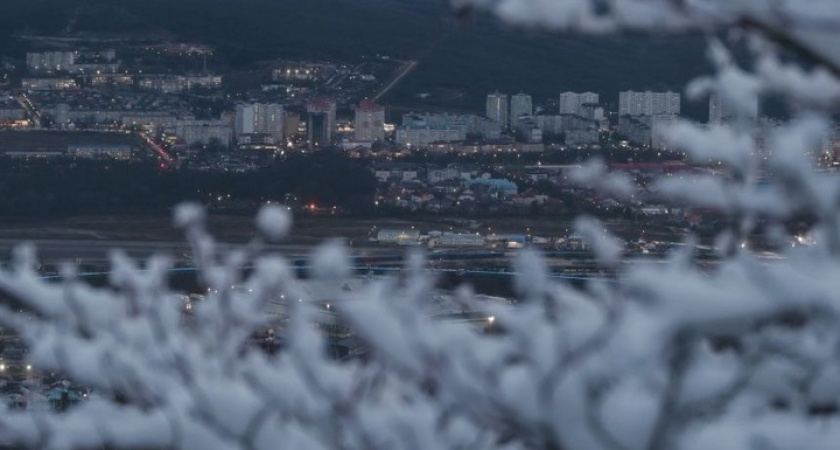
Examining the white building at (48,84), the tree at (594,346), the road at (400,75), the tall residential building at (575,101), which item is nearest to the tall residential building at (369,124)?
the road at (400,75)

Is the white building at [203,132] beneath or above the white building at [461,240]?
above

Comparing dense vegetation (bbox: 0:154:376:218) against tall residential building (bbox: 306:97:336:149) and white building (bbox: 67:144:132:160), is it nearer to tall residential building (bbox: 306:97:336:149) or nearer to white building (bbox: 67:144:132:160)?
white building (bbox: 67:144:132:160)

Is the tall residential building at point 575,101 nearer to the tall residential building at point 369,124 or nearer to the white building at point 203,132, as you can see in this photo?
the tall residential building at point 369,124

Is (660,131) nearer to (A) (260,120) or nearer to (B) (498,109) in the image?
(A) (260,120)

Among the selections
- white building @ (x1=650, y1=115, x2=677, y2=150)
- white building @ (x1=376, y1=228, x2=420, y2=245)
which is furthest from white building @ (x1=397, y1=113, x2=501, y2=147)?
white building @ (x1=376, y1=228, x2=420, y2=245)

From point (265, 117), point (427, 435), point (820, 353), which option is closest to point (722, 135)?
point (820, 353)
